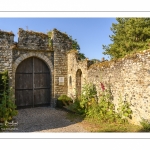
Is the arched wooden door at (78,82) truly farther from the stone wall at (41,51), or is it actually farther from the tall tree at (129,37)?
the tall tree at (129,37)

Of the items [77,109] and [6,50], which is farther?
[6,50]

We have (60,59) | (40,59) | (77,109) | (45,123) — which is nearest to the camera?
(45,123)

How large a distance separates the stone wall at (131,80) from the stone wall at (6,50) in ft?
13.1

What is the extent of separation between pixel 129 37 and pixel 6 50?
25.8 ft

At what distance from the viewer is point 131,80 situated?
5.40 metres

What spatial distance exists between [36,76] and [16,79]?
0.98 m

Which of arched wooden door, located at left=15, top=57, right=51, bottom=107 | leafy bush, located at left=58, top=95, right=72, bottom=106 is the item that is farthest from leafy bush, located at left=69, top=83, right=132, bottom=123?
arched wooden door, located at left=15, top=57, right=51, bottom=107

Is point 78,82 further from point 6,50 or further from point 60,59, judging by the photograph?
point 6,50

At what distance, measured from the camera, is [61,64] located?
29.1 ft

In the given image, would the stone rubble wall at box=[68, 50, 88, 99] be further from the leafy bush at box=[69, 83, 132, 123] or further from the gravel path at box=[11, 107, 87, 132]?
the gravel path at box=[11, 107, 87, 132]

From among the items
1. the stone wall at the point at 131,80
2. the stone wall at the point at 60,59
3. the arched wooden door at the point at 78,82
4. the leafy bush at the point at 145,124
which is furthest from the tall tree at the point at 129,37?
the leafy bush at the point at 145,124

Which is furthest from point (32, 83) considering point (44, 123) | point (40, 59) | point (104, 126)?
point (104, 126)
